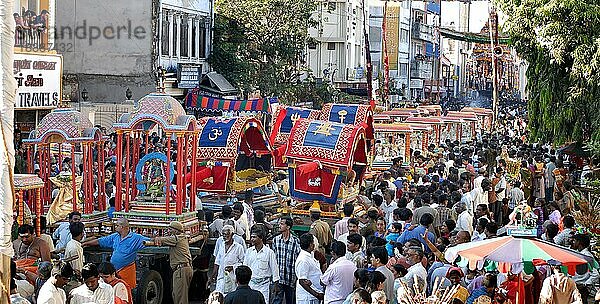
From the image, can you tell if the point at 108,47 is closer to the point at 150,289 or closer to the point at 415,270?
the point at 150,289

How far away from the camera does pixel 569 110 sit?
726 inches

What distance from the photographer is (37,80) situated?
77.5ft

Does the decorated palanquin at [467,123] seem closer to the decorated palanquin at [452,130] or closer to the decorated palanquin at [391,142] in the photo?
the decorated palanquin at [452,130]

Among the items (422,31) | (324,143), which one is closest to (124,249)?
(324,143)

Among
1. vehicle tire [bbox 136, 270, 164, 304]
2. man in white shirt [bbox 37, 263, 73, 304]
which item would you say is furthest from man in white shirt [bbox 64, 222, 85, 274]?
man in white shirt [bbox 37, 263, 73, 304]

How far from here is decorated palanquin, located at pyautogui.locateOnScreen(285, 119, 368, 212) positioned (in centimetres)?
1800

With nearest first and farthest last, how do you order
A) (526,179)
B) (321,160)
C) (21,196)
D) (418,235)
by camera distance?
(418,235), (21,196), (321,160), (526,179)

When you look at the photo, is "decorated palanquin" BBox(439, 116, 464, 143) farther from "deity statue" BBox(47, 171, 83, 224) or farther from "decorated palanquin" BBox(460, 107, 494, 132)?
"deity statue" BBox(47, 171, 83, 224)

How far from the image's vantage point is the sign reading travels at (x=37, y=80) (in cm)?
2261

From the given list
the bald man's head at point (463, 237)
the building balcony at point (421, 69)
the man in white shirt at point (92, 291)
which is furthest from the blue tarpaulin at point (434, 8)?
the man in white shirt at point (92, 291)

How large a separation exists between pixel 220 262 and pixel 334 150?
6.24m

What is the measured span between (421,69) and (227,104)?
4725 centimetres

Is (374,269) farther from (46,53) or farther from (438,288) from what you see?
(46,53)

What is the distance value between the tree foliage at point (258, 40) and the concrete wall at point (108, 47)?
504 cm
